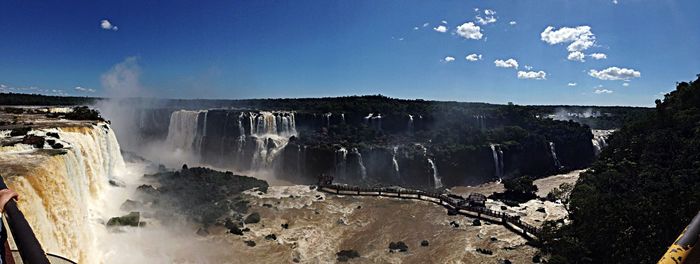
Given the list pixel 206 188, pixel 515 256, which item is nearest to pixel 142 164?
pixel 206 188

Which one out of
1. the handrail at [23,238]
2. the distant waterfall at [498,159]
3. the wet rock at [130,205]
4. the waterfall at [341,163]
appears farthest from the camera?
the distant waterfall at [498,159]

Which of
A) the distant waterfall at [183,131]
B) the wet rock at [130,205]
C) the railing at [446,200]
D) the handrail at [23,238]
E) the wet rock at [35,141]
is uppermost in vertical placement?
the handrail at [23,238]

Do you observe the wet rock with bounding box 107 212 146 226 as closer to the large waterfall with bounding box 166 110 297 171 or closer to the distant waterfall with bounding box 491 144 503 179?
the large waterfall with bounding box 166 110 297 171

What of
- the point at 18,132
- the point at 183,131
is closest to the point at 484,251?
the point at 18,132

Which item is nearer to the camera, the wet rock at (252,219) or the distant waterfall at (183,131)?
the wet rock at (252,219)

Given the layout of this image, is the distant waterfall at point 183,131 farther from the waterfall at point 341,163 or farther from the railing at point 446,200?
the railing at point 446,200

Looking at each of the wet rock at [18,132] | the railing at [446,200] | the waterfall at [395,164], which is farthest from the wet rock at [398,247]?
the waterfall at [395,164]
